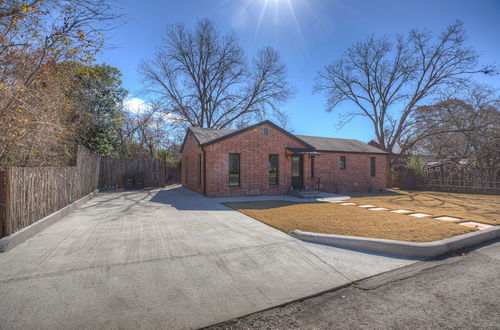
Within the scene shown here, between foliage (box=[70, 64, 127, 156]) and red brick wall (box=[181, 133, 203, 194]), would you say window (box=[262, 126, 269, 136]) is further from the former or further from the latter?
foliage (box=[70, 64, 127, 156])

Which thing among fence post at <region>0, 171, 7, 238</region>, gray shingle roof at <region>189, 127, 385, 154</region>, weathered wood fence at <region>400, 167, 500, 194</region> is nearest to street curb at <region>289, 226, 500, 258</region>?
fence post at <region>0, 171, 7, 238</region>

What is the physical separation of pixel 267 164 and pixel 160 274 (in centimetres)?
951

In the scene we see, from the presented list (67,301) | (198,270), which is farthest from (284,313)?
(67,301)

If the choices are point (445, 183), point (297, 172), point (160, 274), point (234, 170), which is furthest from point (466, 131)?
point (160, 274)

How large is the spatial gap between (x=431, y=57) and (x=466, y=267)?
83.6 ft

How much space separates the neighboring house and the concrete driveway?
6289 mm

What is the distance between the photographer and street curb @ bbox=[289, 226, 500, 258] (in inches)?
154

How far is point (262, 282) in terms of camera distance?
2.96 meters

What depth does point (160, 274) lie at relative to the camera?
3.10 m

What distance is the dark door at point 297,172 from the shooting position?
13.0 meters

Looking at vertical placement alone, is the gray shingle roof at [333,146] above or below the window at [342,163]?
above

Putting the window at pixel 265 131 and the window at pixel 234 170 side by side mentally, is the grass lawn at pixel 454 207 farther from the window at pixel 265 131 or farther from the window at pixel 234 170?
the window at pixel 234 170

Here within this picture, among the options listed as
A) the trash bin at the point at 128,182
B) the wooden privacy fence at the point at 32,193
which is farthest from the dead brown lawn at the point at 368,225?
the trash bin at the point at 128,182

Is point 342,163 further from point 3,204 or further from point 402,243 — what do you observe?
point 3,204
